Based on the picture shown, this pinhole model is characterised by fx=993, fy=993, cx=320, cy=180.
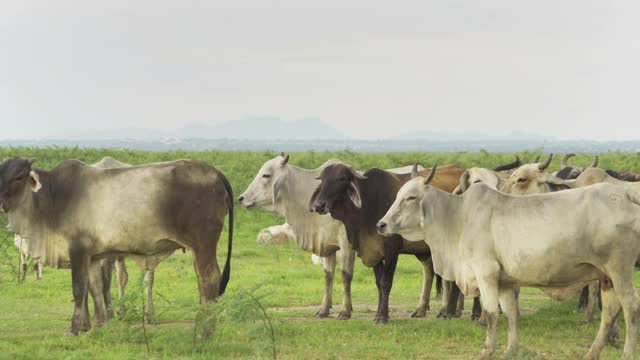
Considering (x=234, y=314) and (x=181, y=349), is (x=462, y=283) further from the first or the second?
(x=181, y=349)

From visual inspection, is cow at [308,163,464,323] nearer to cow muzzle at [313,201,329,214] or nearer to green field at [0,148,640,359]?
cow muzzle at [313,201,329,214]

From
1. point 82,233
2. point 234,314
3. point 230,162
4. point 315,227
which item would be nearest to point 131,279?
point 315,227

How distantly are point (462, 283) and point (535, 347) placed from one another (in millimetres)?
1237

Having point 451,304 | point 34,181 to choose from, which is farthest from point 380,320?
point 34,181

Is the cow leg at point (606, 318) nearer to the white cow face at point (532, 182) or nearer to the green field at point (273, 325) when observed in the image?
the green field at point (273, 325)

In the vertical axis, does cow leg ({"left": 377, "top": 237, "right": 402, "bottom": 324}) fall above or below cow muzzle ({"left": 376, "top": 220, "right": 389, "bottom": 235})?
below

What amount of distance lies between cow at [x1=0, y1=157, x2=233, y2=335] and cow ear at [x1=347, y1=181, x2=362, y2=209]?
1881 mm

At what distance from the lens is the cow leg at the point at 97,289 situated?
454 inches

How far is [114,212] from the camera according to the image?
1105cm

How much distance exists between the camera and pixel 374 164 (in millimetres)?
32500

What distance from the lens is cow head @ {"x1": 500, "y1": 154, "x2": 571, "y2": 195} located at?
11.9 metres

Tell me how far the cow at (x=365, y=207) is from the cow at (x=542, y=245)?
234 centimetres

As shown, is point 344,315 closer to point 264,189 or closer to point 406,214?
point 264,189

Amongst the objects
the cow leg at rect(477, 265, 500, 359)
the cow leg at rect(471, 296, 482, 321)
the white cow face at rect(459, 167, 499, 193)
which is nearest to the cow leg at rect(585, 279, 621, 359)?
the cow leg at rect(477, 265, 500, 359)
